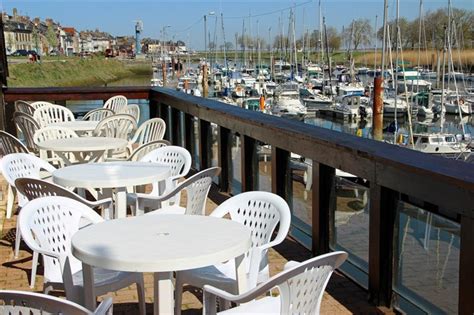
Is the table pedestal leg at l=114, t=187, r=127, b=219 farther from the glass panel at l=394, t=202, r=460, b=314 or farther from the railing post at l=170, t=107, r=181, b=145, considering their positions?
the railing post at l=170, t=107, r=181, b=145

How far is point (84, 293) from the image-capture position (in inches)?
118

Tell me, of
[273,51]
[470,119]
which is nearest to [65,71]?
[273,51]

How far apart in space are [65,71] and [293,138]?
68.1m

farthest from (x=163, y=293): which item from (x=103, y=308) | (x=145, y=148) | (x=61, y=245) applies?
(x=145, y=148)

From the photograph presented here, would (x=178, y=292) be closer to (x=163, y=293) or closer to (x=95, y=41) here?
(x=163, y=293)

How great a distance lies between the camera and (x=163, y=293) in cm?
284

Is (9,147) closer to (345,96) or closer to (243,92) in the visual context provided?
(345,96)

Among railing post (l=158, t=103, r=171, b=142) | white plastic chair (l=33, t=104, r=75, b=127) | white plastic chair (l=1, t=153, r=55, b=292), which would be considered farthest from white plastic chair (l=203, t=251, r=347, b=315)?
railing post (l=158, t=103, r=171, b=142)

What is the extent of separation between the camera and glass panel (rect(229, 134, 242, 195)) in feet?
22.6

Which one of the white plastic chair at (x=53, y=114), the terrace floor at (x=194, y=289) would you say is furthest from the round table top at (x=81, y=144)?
the white plastic chair at (x=53, y=114)

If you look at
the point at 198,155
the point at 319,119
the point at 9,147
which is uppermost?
the point at 9,147

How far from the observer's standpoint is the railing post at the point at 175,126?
366 inches

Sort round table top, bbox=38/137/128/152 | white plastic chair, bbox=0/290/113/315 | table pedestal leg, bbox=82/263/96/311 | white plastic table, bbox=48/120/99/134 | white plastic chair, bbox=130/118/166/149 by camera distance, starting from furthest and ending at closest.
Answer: white plastic table, bbox=48/120/99/134, white plastic chair, bbox=130/118/166/149, round table top, bbox=38/137/128/152, table pedestal leg, bbox=82/263/96/311, white plastic chair, bbox=0/290/113/315

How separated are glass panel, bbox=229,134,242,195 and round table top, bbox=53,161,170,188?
2.04 meters
